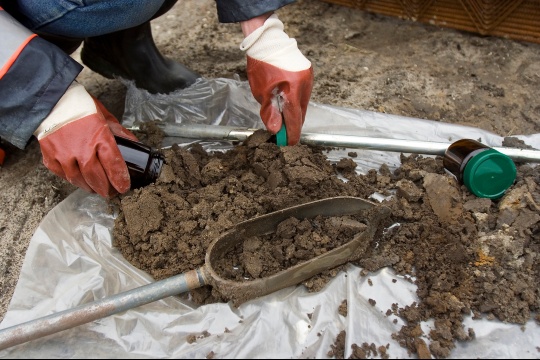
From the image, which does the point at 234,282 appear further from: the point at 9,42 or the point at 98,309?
the point at 9,42

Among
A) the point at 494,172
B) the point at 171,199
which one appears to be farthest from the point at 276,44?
the point at 494,172

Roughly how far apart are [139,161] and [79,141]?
0.23m

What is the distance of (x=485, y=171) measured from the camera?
1.71 metres

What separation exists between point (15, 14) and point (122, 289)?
42.7 inches

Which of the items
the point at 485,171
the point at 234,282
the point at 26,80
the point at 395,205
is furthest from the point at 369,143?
the point at 26,80

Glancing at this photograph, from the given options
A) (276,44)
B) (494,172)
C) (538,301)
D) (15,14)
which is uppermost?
(15,14)

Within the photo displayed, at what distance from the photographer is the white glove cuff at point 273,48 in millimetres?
1808

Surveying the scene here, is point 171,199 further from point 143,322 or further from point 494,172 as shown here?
point 494,172

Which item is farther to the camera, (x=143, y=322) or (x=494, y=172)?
(x=494, y=172)

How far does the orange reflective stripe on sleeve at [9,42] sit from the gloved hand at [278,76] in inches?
30.4

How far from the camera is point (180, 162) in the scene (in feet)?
5.95

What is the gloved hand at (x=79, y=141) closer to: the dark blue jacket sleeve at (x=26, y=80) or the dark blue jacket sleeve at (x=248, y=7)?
the dark blue jacket sleeve at (x=26, y=80)

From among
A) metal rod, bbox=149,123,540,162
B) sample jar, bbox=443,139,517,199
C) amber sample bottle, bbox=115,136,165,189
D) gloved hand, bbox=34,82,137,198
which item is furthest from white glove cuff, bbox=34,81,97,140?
sample jar, bbox=443,139,517,199

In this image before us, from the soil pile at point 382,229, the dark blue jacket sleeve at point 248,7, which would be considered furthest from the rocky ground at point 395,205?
the dark blue jacket sleeve at point 248,7
